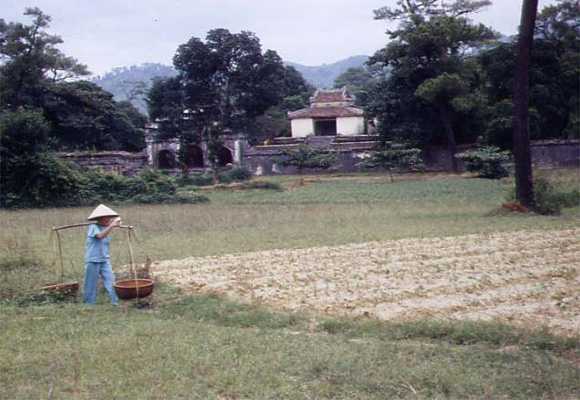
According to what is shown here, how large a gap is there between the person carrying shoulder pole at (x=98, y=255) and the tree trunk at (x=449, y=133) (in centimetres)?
2794

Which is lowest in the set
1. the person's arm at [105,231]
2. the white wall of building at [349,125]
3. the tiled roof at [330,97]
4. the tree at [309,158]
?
the person's arm at [105,231]

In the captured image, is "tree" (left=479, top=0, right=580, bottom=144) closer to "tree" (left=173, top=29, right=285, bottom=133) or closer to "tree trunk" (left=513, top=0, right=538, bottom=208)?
"tree" (left=173, top=29, right=285, bottom=133)

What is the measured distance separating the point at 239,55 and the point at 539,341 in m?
32.3

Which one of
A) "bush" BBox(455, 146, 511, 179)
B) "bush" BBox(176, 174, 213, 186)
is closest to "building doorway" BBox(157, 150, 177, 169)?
"bush" BBox(176, 174, 213, 186)

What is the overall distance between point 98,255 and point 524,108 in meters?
11.8

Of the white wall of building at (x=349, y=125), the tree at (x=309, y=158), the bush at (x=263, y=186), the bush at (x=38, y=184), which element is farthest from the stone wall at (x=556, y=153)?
the bush at (x=38, y=184)

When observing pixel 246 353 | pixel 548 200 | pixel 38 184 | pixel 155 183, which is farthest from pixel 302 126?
pixel 246 353

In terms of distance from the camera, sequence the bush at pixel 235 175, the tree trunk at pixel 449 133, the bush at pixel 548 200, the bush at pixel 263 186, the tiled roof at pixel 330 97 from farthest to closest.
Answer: the tiled roof at pixel 330 97 → the bush at pixel 235 175 → the tree trunk at pixel 449 133 → the bush at pixel 263 186 → the bush at pixel 548 200

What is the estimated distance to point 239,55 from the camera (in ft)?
118

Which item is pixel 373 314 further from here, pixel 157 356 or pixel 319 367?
pixel 157 356

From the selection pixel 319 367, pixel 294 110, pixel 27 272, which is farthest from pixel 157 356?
pixel 294 110

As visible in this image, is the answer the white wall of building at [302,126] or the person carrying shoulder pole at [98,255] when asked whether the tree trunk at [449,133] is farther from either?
the person carrying shoulder pole at [98,255]

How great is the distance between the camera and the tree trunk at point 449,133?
3309 cm

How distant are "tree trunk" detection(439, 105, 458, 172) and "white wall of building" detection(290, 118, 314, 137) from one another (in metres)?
11.5
